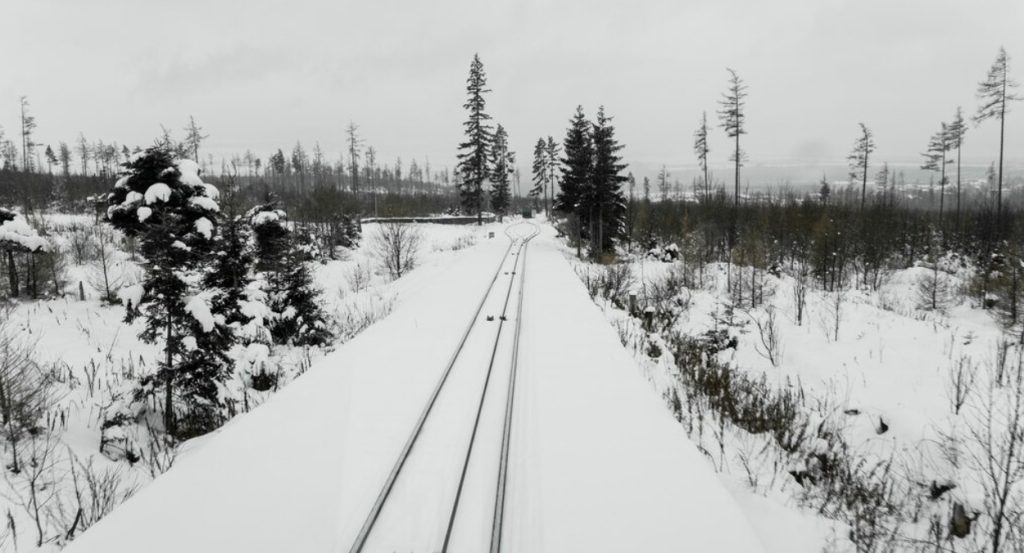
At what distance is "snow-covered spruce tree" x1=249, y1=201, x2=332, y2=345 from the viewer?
13.4m

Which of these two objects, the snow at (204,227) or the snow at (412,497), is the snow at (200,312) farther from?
the snow at (412,497)

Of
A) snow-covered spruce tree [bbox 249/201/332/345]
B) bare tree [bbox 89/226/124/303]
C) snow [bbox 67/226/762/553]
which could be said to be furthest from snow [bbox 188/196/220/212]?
bare tree [bbox 89/226/124/303]

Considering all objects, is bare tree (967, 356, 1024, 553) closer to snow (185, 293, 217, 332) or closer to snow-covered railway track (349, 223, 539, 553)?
snow-covered railway track (349, 223, 539, 553)

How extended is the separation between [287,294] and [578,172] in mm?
24689

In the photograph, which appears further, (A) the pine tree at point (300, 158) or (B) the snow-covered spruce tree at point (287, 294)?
(A) the pine tree at point (300, 158)

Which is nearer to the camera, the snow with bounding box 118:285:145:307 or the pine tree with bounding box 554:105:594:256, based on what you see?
the snow with bounding box 118:285:145:307

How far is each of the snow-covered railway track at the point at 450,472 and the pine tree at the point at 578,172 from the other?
85.9 feet

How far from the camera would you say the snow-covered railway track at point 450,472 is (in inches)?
150

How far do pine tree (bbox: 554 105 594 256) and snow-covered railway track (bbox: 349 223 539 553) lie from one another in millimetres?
26188

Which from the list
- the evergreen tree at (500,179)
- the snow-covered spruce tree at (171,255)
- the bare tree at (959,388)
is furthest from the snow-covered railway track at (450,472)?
the evergreen tree at (500,179)

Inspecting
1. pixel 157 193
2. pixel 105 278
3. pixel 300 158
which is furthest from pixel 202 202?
pixel 300 158

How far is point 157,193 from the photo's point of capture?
8.23m

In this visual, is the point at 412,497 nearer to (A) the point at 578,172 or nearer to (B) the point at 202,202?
(B) the point at 202,202

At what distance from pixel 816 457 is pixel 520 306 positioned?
7831mm
